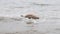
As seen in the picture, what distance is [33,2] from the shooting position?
778 mm

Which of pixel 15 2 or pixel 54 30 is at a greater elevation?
pixel 15 2

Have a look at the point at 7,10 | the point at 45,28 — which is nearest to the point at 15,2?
the point at 7,10

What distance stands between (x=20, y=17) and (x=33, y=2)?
91 mm

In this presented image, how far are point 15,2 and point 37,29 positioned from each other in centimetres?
15

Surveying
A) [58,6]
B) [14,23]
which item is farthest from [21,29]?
[58,6]

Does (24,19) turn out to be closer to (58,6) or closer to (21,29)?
(21,29)

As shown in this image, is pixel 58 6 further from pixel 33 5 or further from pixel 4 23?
pixel 4 23

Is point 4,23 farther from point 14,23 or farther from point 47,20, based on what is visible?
point 47,20

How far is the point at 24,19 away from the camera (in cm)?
72

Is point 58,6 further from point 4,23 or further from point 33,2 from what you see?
point 4,23

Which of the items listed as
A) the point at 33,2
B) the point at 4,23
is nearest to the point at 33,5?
the point at 33,2

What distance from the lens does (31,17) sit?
0.73 m

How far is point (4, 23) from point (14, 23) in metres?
0.04

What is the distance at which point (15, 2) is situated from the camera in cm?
78
